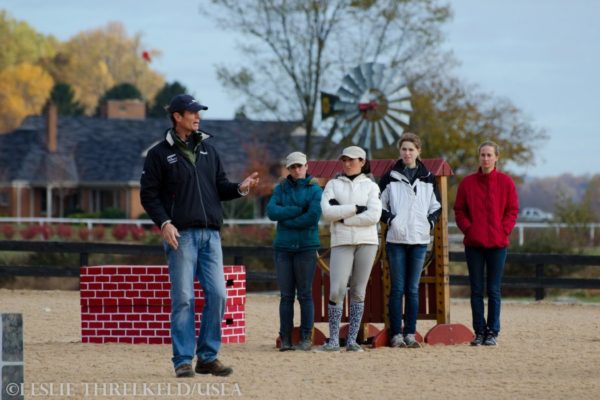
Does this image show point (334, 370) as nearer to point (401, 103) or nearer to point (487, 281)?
point (487, 281)

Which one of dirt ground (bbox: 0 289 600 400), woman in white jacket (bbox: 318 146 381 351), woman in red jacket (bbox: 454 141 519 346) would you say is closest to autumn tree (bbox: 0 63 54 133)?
dirt ground (bbox: 0 289 600 400)

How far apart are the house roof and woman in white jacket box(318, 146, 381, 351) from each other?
45835mm

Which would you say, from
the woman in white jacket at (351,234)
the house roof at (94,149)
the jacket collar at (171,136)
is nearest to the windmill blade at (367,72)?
the woman in white jacket at (351,234)

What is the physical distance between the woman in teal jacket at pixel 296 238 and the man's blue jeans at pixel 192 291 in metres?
1.99

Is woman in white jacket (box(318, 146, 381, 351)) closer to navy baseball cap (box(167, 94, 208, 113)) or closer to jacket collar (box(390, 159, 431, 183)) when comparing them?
jacket collar (box(390, 159, 431, 183))

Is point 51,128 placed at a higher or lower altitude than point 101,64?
lower

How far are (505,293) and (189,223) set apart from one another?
15.1 metres

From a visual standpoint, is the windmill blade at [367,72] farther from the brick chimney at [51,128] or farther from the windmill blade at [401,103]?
the brick chimney at [51,128]

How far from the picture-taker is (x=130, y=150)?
63688 millimetres

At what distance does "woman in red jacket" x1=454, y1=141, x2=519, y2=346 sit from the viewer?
39.1 feet

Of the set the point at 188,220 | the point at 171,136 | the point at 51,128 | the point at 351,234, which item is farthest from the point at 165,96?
the point at 188,220

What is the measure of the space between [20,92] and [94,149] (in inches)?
1620

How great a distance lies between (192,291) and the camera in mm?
9414

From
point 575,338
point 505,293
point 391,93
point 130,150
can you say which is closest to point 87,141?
point 130,150
